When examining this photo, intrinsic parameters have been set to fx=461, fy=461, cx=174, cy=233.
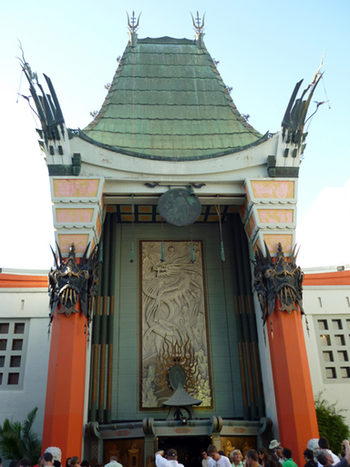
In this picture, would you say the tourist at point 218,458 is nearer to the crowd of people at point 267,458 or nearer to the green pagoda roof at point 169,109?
the crowd of people at point 267,458

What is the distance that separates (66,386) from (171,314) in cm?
453

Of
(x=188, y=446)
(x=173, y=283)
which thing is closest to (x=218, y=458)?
(x=188, y=446)

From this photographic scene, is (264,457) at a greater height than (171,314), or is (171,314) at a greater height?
(171,314)

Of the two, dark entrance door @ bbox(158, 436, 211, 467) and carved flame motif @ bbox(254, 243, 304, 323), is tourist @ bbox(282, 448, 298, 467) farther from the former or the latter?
dark entrance door @ bbox(158, 436, 211, 467)

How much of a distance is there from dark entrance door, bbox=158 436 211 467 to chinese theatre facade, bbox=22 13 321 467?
0.04m

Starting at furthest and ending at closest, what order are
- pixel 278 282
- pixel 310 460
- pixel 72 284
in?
pixel 278 282
pixel 72 284
pixel 310 460

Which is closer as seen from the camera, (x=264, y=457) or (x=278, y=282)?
(x=264, y=457)

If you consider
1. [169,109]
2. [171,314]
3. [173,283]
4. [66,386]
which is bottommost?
[66,386]

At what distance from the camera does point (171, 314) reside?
1470cm

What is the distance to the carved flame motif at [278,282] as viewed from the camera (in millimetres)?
12375

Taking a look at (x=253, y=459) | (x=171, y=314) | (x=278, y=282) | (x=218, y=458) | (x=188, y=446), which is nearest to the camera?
(x=253, y=459)

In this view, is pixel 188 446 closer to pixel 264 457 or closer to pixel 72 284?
pixel 72 284

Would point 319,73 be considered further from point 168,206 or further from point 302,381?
point 302,381

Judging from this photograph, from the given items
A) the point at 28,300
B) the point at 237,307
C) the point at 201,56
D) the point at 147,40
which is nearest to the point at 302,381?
the point at 237,307
